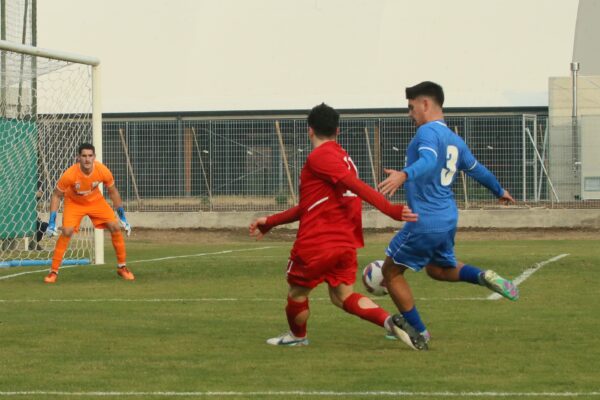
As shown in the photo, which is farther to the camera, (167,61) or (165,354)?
(167,61)

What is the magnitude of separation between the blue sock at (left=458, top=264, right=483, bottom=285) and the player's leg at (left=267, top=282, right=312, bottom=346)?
1170mm

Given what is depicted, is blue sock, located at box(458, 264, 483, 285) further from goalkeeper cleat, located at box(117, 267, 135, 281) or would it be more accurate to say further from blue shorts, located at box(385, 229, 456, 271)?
goalkeeper cleat, located at box(117, 267, 135, 281)

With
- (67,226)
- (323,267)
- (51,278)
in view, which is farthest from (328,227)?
(67,226)

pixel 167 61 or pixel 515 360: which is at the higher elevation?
pixel 167 61

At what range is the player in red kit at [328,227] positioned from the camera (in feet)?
28.5

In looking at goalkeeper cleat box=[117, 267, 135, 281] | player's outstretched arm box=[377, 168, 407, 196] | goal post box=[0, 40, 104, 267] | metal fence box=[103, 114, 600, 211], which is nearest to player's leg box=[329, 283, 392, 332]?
player's outstretched arm box=[377, 168, 407, 196]

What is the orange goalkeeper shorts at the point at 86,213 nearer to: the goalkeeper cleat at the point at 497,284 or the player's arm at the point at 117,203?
the player's arm at the point at 117,203

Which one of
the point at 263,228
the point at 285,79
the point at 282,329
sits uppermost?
the point at 285,79

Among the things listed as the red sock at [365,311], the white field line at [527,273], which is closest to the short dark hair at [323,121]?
the red sock at [365,311]

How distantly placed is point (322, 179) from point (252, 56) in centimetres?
3742

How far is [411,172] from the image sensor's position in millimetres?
8398

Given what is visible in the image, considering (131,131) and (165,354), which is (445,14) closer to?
(131,131)

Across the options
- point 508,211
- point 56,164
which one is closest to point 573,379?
point 56,164

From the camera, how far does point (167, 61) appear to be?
1820 inches
